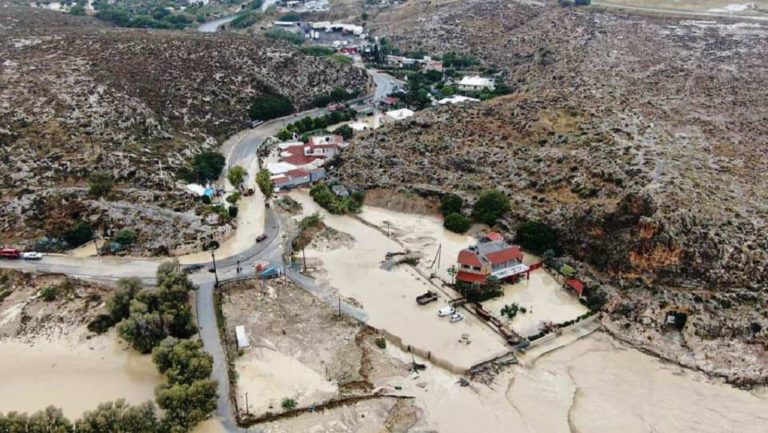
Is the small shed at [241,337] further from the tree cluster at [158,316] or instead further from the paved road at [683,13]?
the paved road at [683,13]

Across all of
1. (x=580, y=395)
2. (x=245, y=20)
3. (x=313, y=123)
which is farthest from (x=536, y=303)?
(x=245, y=20)

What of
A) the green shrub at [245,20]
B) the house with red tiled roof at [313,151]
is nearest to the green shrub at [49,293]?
the house with red tiled roof at [313,151]

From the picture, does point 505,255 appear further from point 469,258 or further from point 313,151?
point 313,151

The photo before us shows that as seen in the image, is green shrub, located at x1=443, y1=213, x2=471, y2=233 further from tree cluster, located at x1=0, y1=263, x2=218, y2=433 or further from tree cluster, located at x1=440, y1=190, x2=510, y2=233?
tree cluster, located at x1=0, y1=263, x2=218, y2=433

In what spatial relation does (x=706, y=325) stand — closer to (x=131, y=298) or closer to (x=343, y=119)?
(x=131, y=298)

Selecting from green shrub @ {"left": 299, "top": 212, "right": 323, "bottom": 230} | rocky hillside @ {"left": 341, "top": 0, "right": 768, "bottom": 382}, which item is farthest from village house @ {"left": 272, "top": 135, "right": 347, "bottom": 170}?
green shrub @ {"left": 299, "top": 212, "right": 323, "bottom": 230}
